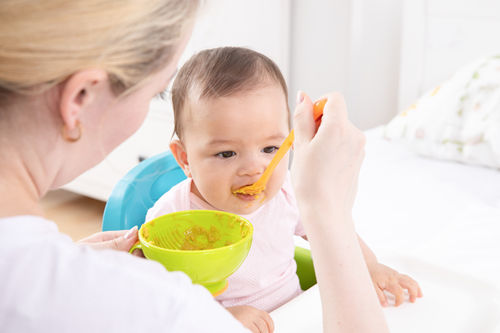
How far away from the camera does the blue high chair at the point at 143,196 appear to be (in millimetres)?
1104

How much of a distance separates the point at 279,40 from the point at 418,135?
2.59 ft

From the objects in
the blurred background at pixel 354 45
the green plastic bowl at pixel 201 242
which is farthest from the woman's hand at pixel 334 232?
the blurred background at pixel 354 45

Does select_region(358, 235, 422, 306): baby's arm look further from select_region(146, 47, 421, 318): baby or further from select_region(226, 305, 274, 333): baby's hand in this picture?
select_region(226, 305, 274, 333): baby's hand

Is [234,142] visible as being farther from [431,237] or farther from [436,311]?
[431,237]

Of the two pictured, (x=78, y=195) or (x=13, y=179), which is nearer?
(x=13, y=179)

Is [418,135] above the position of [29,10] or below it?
below

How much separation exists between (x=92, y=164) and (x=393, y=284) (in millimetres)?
512

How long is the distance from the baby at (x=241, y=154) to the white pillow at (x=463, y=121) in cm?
80

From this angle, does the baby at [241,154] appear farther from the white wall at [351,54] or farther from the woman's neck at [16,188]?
the white wall at [351,54]

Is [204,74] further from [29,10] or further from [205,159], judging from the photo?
[29,10]

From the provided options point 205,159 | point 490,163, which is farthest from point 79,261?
point 490,163

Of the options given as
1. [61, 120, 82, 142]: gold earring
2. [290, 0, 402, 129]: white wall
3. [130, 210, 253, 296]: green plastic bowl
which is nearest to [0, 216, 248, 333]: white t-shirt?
[61, 120, 82, 142]: gold earring

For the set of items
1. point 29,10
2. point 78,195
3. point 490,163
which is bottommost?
point 78,195

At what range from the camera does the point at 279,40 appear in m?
2.27
